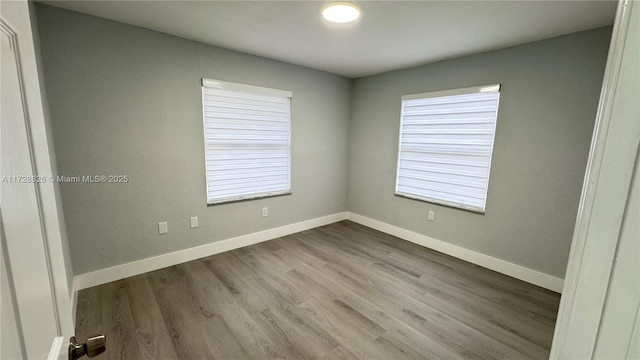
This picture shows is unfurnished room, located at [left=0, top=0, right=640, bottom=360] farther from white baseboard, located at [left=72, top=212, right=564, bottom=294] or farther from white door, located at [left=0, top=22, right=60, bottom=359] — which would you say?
white door, located at [left=0, top=22, right=60, bottom=359]

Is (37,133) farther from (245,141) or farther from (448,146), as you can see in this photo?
(448,146)

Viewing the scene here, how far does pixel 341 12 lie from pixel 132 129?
7.03 ft

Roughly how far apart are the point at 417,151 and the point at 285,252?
2179 mm

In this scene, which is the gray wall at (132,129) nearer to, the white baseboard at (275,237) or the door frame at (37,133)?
the white baseboard at (275,237)

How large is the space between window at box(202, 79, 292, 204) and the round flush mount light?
57.4 inches

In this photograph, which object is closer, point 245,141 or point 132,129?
point 132,129

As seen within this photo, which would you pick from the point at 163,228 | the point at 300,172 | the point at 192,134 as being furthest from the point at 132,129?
the point at 300,172

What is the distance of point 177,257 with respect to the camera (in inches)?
112

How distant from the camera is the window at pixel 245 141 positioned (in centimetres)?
295

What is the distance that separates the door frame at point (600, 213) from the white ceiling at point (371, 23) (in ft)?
5.93

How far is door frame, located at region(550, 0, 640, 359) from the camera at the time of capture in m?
0.40

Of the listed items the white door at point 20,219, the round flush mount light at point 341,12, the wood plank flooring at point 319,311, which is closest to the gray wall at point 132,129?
the wood plank flooring at point 319,311

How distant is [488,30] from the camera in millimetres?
2258

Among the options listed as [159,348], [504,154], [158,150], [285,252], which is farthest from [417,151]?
[159,348]
